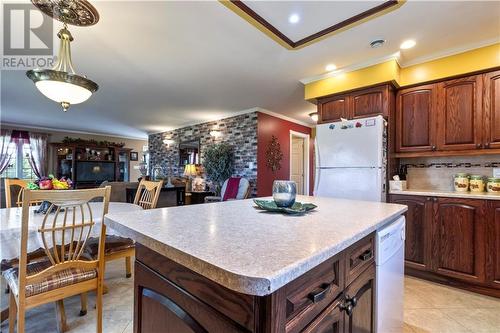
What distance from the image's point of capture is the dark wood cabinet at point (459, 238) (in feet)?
7.09

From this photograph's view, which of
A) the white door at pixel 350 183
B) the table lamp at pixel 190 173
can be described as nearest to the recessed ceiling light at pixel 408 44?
the white door at pixel 350 183

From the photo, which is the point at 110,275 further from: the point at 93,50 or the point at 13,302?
the point at 93,50

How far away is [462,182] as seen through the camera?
8.45 feet

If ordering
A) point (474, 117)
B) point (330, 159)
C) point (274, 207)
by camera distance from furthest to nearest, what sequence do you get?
point (330, 159), point (474, 117), point (274, 207)

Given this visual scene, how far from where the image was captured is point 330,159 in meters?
2.88

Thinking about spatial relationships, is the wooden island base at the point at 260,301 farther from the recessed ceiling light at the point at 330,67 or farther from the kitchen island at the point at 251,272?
the recessed ceiling light at the point at 330,67

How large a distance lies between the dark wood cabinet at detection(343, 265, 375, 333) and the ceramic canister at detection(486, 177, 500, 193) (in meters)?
2.30

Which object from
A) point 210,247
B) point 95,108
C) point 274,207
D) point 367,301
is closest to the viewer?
point 210,247

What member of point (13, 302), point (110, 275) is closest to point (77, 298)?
point (110, 275)

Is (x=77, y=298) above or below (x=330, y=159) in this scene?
below

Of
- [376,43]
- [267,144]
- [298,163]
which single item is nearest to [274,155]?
[267,144]

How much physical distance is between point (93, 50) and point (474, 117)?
405 cm

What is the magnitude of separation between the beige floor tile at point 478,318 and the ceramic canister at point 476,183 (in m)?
1.14

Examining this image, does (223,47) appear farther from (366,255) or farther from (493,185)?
(493,185)
